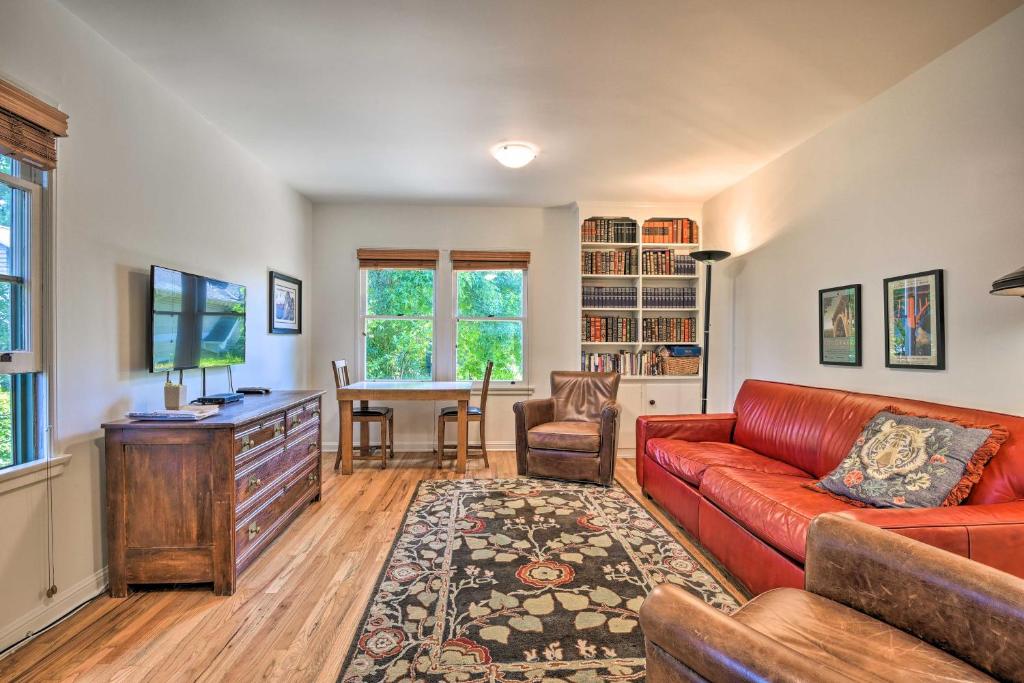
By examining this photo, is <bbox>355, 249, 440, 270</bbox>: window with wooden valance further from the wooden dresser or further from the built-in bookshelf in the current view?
the wooden dresser

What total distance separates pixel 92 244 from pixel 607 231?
4128 mm

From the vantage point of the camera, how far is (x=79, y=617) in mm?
2076

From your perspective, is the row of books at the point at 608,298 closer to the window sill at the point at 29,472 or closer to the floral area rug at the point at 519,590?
the floral area rug at the point at 519,590

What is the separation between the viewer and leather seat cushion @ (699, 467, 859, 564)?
6.41ft

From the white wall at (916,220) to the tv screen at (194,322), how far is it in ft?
13.1

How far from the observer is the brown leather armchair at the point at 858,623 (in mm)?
944

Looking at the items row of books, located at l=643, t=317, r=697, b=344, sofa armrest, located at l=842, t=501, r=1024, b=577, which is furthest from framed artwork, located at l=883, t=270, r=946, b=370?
row of books, located at l=643, t=317, r=697, b=344

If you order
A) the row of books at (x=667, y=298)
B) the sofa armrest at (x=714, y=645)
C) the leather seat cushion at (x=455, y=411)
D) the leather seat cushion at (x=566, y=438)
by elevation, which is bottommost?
the leather seat cushion at (x=566, y=438)

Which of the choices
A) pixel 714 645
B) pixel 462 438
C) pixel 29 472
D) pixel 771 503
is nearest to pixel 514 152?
pixel 462 438

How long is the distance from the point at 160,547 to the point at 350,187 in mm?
3363

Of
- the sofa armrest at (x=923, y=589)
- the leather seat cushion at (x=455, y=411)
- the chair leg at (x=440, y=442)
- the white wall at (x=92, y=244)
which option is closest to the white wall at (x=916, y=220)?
the sofa armrest at (x=923, y=589)

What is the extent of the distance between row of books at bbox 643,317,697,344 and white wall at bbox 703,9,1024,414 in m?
1.02

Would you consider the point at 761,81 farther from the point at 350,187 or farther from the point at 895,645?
the point at 350,187

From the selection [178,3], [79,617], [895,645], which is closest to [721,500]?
[895,645]
